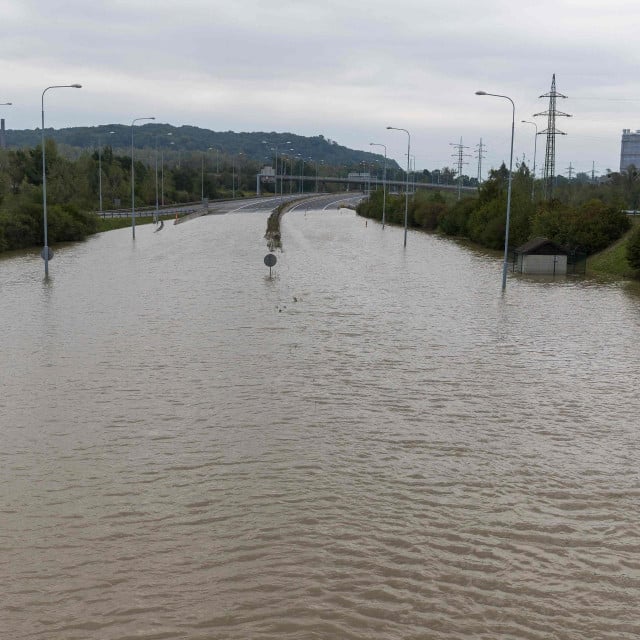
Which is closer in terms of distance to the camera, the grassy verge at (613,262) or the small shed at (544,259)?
the small shed at (544,259)

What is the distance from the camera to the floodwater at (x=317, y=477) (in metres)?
8.38

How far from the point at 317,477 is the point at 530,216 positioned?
160 ft

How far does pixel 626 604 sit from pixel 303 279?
32.2 metres

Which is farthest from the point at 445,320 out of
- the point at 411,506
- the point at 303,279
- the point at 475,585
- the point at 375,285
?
the point at 475,585

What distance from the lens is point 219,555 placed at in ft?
30.8

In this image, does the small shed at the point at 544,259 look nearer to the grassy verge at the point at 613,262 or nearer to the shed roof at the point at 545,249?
the shed roof at the point at 545,249

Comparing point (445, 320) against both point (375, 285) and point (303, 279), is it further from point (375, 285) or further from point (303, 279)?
point (303, 279)

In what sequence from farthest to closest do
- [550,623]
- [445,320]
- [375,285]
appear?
[375,285]
[445,320]
[550,623]

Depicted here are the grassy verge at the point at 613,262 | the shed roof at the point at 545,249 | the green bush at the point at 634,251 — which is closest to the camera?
the green bush at the point at 634,251

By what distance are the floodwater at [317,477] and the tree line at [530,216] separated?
79.4 feet

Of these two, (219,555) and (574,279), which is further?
(574,279)

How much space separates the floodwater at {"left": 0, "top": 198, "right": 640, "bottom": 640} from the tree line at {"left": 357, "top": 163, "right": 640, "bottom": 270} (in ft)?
79.4

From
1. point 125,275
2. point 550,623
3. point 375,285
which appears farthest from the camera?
point 125,275

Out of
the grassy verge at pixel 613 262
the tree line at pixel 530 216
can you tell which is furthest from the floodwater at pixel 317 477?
the tree line at pixel 530 216
